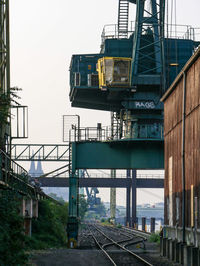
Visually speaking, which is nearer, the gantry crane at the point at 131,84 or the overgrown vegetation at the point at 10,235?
the overgrown vegetation at the point at 10,235

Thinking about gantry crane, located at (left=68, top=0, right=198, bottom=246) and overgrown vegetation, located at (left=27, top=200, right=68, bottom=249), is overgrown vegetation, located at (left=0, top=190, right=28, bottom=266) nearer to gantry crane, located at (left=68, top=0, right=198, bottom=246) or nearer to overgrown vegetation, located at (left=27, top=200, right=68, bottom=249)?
overgrown vegetation, located at (left=27, top=200, right=68, bottom=249)

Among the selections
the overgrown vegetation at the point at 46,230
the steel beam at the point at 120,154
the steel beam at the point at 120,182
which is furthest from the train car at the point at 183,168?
the steel beam at the point at 120,182

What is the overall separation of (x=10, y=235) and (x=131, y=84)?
30.1 metres

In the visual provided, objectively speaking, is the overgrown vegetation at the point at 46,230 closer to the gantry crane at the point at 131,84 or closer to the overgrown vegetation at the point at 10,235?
the gantry crane at the point at 131,84

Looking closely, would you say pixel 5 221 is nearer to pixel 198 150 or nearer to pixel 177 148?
pixel 198 150

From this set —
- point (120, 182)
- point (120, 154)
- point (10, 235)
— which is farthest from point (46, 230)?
point (120, 182)

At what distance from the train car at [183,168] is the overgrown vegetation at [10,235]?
6.84 m

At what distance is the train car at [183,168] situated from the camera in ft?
79.3

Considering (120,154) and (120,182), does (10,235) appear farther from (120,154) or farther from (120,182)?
(120,182)

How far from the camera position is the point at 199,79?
946 inches

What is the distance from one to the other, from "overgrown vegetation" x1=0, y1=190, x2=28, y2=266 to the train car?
22.4 ft

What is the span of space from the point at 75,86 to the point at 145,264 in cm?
2751

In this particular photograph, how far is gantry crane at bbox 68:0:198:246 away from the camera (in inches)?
1635

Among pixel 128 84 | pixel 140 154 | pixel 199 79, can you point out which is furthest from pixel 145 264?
pixel 128 84
